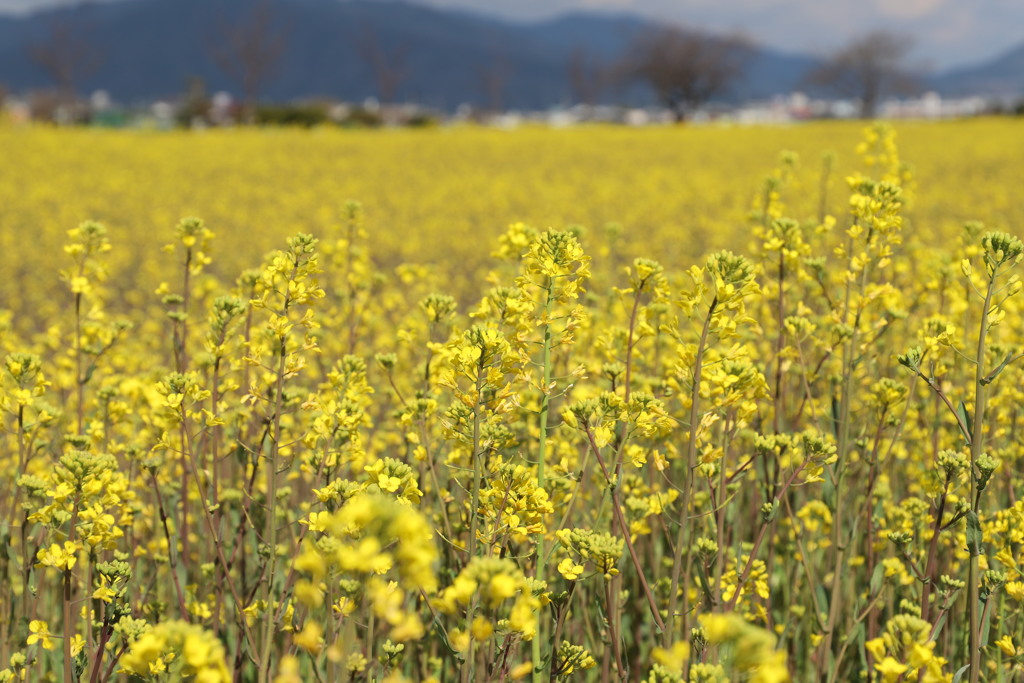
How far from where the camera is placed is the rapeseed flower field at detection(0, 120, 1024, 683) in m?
2.04

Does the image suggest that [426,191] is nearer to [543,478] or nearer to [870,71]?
[543,478]

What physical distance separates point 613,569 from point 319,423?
0.96 metres

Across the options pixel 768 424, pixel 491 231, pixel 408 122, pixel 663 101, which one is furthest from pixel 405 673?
pixel 663 101

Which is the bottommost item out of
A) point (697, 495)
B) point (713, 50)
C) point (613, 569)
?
point (697, 495)

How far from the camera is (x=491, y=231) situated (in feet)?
45.3

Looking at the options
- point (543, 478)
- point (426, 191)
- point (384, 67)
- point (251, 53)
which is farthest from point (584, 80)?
point (543, 478)

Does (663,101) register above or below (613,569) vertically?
above

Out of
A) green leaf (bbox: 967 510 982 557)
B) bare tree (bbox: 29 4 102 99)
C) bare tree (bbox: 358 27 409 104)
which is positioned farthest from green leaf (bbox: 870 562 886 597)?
Answer: bare tree (bbox: 29 4 102 99)

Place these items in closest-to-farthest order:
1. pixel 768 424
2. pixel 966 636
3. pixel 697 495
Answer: pixel 966 636 → pixel 697 495 → pixel 768 424

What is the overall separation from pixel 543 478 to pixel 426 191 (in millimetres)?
17513

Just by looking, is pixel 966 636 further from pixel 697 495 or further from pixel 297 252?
pixel 297 252

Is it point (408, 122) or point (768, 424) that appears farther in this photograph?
point (408, 122)

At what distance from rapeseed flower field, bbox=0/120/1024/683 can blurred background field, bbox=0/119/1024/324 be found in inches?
62.6

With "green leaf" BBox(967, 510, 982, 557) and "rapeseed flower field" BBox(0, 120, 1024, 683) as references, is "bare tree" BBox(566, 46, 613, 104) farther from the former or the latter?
"green leaf" BBox(967, 510, 982, 557)
